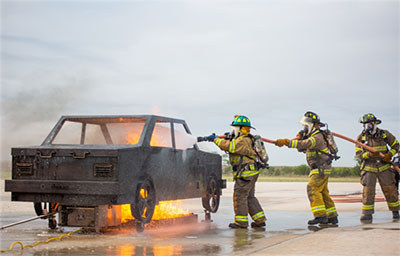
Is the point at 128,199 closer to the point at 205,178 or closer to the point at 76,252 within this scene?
the point at 76,252

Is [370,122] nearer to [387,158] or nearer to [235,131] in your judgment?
[387,158]

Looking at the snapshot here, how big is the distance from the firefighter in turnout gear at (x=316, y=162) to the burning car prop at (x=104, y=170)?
221 centimetres

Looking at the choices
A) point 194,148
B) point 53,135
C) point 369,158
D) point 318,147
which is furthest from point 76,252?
point 369,158

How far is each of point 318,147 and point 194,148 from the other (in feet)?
7.67

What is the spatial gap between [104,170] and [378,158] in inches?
249

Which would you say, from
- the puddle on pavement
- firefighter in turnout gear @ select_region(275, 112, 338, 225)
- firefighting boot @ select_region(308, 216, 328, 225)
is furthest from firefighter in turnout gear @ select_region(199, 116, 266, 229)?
firefighting boot @ select_region(308, 216, 328, 225)

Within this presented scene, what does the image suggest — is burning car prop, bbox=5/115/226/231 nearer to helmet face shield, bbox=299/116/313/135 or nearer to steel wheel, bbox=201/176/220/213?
steel wheel, bbox=201/176/220/213

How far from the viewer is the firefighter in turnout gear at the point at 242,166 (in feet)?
33.3

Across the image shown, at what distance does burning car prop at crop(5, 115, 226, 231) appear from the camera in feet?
27.9

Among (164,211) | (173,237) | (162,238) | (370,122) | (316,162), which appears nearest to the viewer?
(162,238)

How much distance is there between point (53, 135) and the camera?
979 cm

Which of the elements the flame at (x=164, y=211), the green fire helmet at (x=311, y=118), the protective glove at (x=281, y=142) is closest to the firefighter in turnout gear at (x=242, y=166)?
the protective glove at (x=281, y=142)

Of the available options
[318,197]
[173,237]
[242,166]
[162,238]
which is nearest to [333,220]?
[318,197]

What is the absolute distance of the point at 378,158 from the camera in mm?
12180
